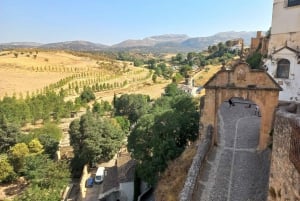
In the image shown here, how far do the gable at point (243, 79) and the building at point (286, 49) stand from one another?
5.98 m

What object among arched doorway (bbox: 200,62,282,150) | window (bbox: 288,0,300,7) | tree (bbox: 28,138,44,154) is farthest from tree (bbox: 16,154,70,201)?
window (bbox: 288,0,300,7)

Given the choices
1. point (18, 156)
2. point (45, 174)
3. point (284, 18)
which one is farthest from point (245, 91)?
point (18, 156)

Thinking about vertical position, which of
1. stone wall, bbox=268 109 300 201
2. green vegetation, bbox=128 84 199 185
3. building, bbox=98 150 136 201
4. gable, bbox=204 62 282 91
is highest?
gable, bbox=204 62 282 91

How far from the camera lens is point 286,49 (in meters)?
21.5

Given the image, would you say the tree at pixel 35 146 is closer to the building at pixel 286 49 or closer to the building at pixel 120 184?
the building at pixel 120 184

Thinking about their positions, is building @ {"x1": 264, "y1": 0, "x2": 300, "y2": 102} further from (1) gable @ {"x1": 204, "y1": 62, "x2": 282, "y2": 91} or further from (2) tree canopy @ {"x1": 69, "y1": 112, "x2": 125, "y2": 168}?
(2) tree canopy @ {"x1": 69, "y1": 112, "x2": 125, "y2": 168}

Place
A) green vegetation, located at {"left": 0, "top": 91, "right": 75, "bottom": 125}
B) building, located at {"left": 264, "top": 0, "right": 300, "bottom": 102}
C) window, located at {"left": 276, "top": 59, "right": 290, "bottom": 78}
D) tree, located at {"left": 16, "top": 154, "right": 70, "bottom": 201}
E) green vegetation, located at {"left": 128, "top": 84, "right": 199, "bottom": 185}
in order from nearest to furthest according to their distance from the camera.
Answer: green vegetation, located at {"left": 128, "top": 84, "right": 199, "bottom": 185} → building, located at {"left": 264, "top": 0, "right": 300, "bottom": 102} → window, located at {"left": 276, "top": 59, "right": 290, "bottom": 78} → tree, located at {"left": 16, "top": 154, "right": 70, "bottom": 201} → green vegetation, located at {"left": 0, "top": 91, "right": 75, "bottom": 125}

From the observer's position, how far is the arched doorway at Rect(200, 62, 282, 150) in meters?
16.0

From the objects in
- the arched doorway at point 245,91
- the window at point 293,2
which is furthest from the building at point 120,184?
the window at point 293,2

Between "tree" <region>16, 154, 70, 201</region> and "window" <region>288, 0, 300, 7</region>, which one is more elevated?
"window" <region>288, 0, 300, 7</region>

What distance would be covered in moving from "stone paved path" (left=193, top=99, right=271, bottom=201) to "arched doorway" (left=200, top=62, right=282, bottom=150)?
2.94ft

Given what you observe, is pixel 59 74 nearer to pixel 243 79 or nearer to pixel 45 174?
pixel 45 174

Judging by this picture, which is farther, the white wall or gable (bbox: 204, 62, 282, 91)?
the white wall

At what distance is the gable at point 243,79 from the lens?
1609cm
